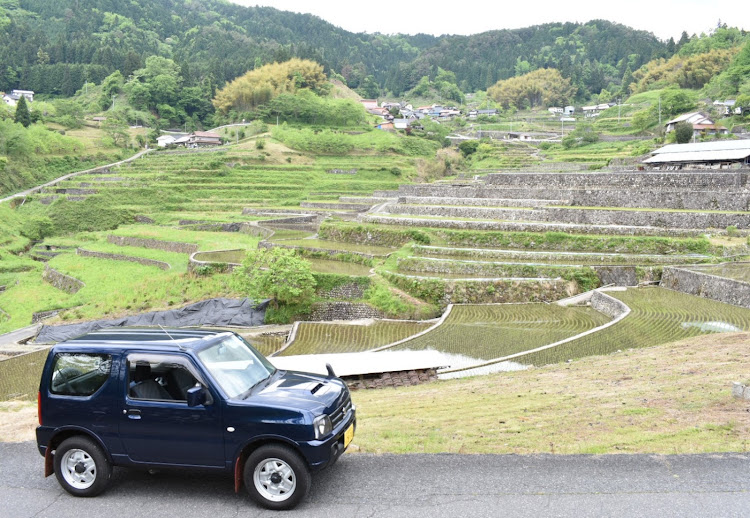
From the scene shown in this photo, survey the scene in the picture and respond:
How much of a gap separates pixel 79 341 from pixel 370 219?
2502 centimetres

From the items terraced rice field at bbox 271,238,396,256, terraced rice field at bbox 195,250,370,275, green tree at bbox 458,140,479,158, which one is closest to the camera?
terraced rice field at bbox 195,250,370,275

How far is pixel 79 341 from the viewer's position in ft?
18.1

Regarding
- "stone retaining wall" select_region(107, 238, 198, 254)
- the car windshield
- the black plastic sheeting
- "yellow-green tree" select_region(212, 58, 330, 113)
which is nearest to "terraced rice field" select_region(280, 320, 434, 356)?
the black plastic sheeting

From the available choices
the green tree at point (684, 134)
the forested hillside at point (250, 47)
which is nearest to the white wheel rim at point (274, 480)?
the green tree at point (684, 134)

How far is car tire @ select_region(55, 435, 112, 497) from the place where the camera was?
17.2ft

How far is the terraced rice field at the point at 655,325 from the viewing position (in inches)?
529

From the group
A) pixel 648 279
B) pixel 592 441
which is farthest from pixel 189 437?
pixel 648 279

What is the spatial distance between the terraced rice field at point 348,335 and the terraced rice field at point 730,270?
9.71 metres

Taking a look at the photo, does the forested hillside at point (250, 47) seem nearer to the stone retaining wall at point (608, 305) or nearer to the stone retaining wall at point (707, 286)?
the stone retaining wall at point (608, 305)

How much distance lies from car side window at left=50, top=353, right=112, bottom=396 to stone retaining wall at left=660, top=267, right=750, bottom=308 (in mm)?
17464

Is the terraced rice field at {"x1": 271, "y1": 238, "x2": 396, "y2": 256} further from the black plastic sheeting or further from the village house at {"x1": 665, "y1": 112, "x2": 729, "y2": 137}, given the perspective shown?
the village house at {"x1": 665, "y1": 112, "x2": 729, "y2": 137}

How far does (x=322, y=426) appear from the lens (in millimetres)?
4895

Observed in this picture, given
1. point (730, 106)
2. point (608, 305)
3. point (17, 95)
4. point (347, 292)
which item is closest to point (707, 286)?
point (608, 305)

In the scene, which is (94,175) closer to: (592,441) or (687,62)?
(592,441)
